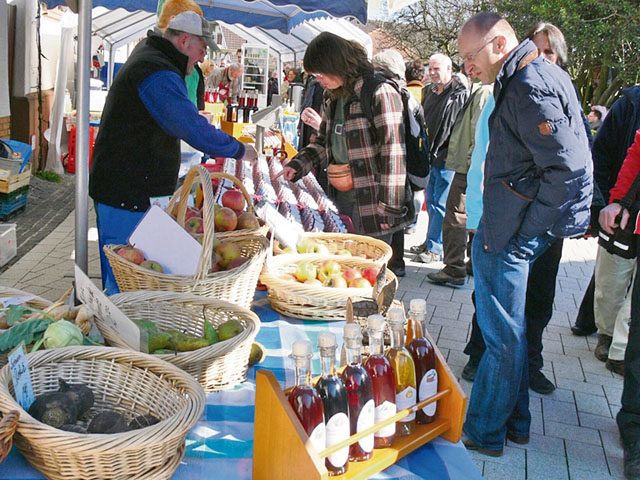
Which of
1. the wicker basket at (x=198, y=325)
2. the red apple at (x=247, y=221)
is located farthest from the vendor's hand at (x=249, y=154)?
the wicker basket at (x=198, y=325)

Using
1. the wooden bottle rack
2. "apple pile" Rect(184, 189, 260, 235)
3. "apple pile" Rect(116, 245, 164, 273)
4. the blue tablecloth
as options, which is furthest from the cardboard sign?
the wooden bottle rack

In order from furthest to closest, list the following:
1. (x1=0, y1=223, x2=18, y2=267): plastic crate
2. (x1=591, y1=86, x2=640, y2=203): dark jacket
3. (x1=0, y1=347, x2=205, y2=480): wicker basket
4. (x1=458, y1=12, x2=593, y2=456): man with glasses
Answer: (x1=0, y1=223, x2=18, y2=267): plastic crate, (x1=591, y1=86, x2=640, y2=203): dark jacket, (x1=458, y1=12, x2=593, y2=456): man with glasses, (x1=0, y1=347, x2=205, y2=480): wicker basket

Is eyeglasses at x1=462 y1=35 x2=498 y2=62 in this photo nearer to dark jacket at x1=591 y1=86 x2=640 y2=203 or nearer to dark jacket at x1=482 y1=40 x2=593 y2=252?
dark jacket at x1=482 y1=40 x2=593 y2=252

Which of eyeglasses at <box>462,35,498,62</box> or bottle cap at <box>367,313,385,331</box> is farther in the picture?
eyeglasses at <box>462,35,498,62</box>

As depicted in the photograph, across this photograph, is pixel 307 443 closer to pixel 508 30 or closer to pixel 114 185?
pixel 508 30

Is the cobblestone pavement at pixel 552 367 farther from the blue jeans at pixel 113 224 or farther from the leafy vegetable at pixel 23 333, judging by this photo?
the leafy vegetable at pixel 23 333

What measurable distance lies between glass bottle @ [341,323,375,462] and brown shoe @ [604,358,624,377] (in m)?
3.16

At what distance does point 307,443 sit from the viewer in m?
1.35

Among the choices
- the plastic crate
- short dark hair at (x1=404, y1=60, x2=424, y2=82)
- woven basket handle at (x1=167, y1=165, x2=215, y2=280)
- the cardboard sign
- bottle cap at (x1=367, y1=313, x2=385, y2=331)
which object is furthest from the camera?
short dark hair at (x1=404, y1=60, x2=424, y2=82)

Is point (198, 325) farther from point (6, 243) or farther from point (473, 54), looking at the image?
point (6, 243)

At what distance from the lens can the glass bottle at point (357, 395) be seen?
1513 mm

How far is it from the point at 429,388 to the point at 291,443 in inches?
18.3

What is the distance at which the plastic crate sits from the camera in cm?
546

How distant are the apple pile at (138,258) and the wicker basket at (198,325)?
21 cm
